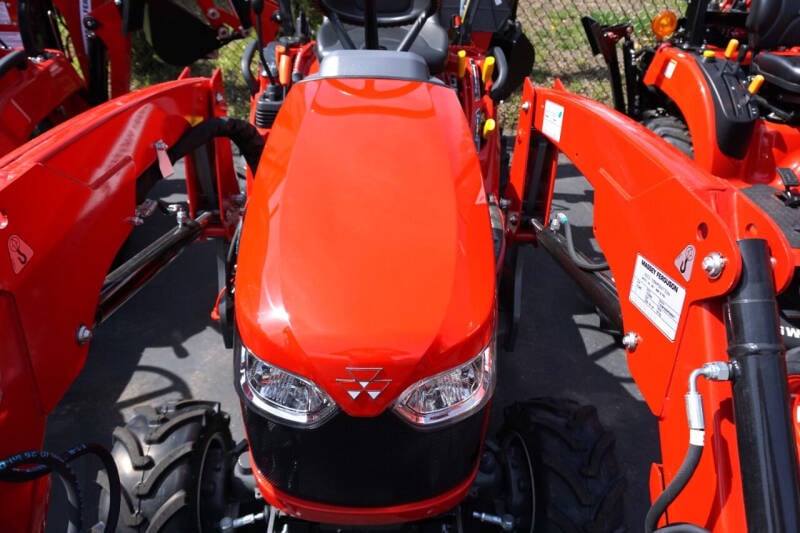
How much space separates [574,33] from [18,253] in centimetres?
785

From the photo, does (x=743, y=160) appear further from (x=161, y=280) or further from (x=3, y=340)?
(x=3, y=340)

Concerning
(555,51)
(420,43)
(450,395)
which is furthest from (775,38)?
(555,51)

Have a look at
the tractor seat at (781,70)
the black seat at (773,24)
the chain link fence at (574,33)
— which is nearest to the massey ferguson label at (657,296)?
the tractor seat at (781,70)

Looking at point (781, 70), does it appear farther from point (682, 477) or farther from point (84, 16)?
point (84, 16)

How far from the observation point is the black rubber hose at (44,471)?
3.74 ft

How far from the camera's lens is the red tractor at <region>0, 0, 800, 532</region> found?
1196 millimetres

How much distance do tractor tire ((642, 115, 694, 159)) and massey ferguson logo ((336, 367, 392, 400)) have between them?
318 cm

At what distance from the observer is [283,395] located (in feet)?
4.26

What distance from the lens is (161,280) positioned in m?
3.59

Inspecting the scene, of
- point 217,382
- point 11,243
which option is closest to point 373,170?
point 11,243

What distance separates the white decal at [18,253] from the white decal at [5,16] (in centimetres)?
332

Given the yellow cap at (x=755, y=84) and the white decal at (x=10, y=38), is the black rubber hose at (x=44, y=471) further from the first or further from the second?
the yellow cap at (x=755, y=84)

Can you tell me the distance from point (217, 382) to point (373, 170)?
1717 millimetres

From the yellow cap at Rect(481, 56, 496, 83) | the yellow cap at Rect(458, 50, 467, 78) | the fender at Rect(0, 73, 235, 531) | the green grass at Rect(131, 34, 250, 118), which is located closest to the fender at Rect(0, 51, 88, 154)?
the fender at Rect(0, 73, 235, 531)
